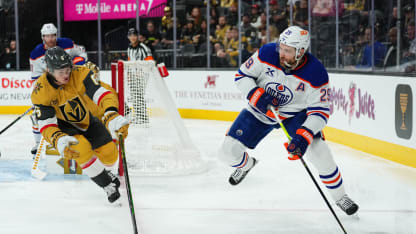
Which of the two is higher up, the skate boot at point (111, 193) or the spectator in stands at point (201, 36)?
the spectator in stands at point (201, 36)

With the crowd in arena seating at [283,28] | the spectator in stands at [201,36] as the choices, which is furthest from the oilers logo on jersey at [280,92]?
the spectator in stands at [201,36]

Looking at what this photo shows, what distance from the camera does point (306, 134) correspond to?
3.52 meters

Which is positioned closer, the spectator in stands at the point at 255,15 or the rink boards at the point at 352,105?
the rink boards at the point at 352,105

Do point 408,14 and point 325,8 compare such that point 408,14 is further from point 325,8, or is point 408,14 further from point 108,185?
point 108,185

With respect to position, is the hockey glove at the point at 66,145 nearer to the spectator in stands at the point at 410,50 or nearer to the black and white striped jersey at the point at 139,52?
the spectator in stands at the point at 410,50

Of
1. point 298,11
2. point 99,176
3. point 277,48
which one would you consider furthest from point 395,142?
point 298,11

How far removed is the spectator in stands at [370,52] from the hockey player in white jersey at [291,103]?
3205mm

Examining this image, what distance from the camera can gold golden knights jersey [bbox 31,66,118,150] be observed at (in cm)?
369

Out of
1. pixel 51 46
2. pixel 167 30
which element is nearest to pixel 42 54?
pixel 51 46

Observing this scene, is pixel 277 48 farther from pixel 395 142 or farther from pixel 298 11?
pixel 298 11

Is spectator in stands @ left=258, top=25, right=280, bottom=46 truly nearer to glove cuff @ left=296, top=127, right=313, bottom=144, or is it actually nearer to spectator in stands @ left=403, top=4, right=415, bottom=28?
spectator in stands @ left=403, top=4, right=415, bottom=28

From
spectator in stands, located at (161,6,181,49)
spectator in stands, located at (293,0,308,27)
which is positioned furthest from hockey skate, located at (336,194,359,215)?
spectator in stands, located at (161,6,181,49)

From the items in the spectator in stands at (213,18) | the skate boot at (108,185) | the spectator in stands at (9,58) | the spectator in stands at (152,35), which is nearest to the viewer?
the skate boot at (108,185)

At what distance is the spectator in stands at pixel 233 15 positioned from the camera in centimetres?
1025
